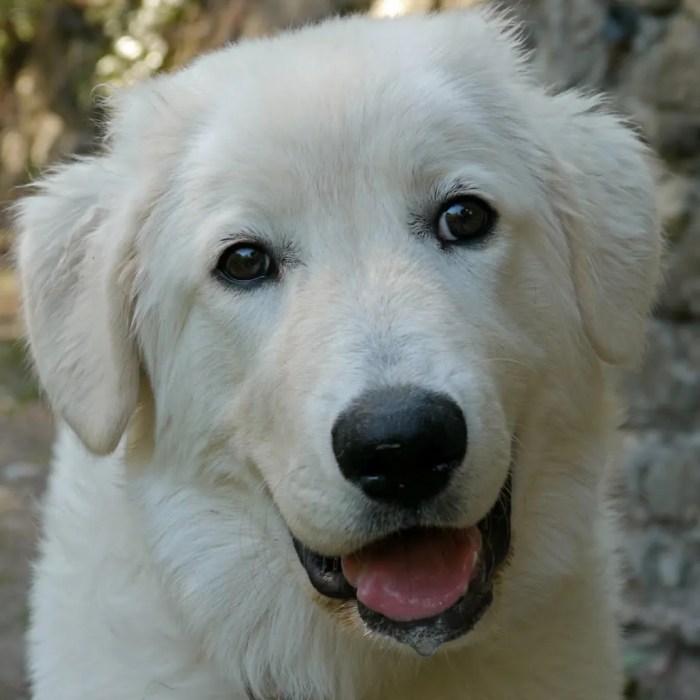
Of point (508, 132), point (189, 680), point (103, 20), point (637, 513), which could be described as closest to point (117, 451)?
point (189, 680)

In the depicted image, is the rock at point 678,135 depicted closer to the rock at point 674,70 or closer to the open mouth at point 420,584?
the rock at point 674,70

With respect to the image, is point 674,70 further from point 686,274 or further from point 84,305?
point 84,305

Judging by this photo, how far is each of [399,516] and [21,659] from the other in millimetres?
3498

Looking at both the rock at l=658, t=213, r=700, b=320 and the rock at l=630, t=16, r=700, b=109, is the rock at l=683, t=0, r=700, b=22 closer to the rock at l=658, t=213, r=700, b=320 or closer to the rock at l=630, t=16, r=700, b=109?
the rock at l=630, t=16, r=700, b=109

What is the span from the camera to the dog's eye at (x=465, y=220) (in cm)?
269

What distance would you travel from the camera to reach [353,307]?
2.49 metres

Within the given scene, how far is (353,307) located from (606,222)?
85 centimetres

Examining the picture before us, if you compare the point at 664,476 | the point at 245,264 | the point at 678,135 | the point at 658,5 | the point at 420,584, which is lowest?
the point at 664,476

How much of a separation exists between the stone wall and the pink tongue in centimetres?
221

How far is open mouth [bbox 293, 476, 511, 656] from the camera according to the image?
2475 mm

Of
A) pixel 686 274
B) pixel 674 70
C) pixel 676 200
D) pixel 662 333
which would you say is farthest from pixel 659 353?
pixel 674 70

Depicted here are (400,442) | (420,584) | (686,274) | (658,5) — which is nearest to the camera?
(400,442)

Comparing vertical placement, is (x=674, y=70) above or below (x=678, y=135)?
above

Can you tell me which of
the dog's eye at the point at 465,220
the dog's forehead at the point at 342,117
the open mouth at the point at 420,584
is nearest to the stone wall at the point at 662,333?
the dog's forehead at the point at 342,117
